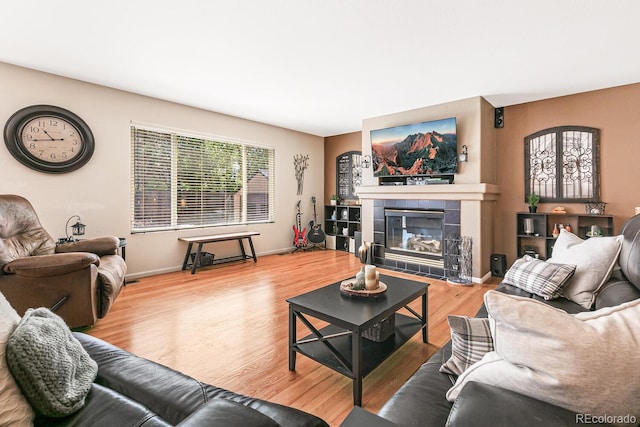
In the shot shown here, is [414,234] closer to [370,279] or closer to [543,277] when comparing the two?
[543,277]

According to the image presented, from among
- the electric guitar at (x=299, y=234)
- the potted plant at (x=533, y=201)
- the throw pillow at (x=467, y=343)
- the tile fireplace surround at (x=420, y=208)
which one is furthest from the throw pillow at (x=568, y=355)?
the electric guitar at (x=299, y=234)

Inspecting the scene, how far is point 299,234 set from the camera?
637 cm

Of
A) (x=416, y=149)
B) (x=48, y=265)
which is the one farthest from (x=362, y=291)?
(x=416, y=149)

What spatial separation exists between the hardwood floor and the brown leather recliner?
257mm

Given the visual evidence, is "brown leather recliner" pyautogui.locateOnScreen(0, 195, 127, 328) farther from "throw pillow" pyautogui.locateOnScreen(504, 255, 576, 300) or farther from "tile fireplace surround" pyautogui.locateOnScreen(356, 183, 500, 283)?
A: "tile fireplace surround" pyautogui.locateOnScreen(356, 183, 500, 283)

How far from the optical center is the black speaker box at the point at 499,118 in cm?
456

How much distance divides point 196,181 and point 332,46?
3.10 meters

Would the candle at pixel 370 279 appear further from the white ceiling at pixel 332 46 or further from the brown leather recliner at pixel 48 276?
the brown leather recliner at pixel 48 276

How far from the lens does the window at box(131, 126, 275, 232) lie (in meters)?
4.30

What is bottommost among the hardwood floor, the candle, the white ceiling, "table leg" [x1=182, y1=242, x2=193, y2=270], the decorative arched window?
the hardwood floor

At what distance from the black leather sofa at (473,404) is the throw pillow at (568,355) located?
4cm

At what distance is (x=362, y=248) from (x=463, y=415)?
4570 mm

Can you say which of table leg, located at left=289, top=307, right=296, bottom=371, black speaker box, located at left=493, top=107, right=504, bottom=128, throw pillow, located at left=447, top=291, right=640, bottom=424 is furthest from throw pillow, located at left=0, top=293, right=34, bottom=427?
black speaker box, located at left=493, top=107, right=504, bottom=128

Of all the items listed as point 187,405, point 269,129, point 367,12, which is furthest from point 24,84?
point 187,405
